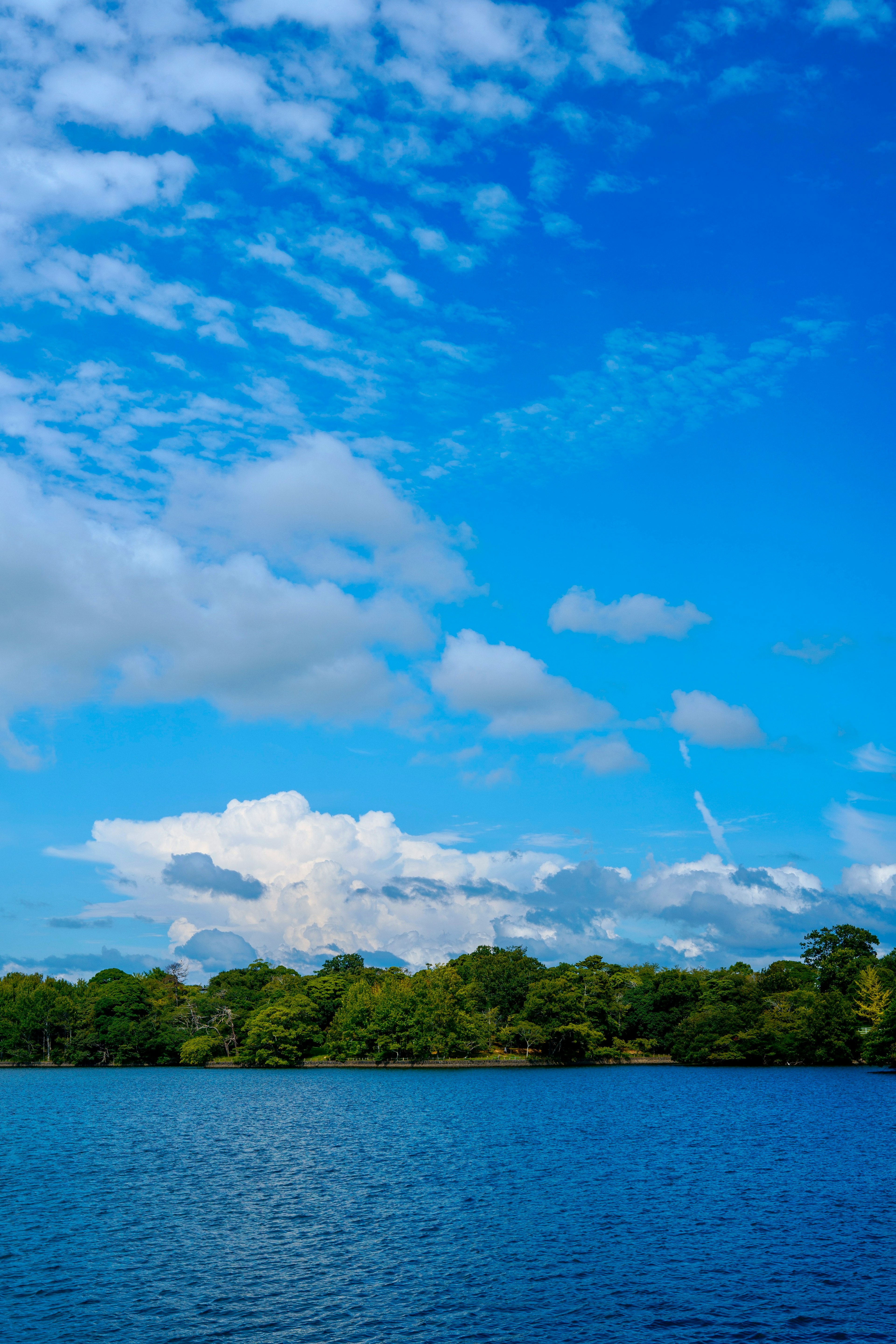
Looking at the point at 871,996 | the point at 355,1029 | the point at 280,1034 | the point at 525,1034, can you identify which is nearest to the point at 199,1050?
the point at 280,1034

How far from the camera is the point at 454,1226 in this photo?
129ft

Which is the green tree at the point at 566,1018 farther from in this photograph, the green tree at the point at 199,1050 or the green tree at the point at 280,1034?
the green tree at the point at 199,1050

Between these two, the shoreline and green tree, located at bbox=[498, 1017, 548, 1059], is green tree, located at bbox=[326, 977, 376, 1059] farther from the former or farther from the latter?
green tree, located at bbox=[498, 1017, 548, 1059]

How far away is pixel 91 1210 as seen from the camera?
4275 cm

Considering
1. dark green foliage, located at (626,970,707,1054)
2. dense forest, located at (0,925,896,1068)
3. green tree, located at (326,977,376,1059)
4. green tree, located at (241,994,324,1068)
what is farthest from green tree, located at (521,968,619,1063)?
green tree, located at (241,994,324,1068)

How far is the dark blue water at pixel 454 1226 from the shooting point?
2791 cm

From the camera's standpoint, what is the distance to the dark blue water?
27.9 meters

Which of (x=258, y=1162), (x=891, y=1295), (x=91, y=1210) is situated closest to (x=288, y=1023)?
(x=258, y=1162)

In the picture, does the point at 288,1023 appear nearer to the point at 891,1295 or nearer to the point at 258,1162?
the point at 258,1162

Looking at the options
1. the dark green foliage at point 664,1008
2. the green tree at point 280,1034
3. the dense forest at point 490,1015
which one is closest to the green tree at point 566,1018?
the dense forest at point 490,1015

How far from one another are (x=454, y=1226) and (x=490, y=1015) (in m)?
116

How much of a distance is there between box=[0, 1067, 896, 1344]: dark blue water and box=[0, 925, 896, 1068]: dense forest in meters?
61.6

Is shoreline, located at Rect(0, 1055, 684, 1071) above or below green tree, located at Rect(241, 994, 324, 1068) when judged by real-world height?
below

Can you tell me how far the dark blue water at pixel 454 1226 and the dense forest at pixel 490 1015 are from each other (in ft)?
202
